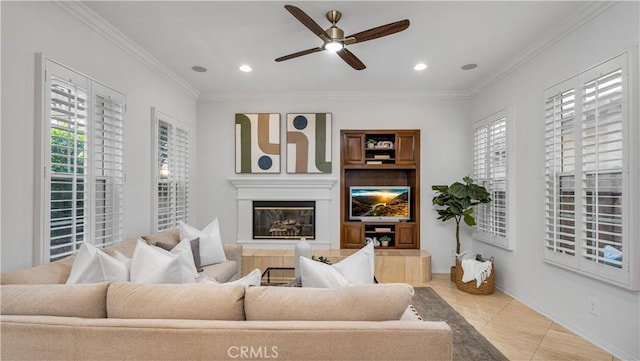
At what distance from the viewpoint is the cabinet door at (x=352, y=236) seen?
16.5 ft

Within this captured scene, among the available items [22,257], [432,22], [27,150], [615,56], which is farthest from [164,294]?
[615,56]

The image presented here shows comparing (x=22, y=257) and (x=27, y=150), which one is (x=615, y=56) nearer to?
(x=27, y=150)

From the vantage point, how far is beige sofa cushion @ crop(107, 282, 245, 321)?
1.44 meters

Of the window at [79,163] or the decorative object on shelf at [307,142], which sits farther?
the decorative object on shelf at [307,142]

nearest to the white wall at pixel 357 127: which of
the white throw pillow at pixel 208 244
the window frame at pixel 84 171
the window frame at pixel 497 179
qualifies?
the window frame at pixel 497 179

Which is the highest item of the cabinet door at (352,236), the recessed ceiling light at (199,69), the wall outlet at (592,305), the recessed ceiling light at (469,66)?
the recessed ceiling light at (469,66)

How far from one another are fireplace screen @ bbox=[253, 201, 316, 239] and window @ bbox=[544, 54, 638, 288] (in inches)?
124

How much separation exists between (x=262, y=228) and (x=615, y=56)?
4.56 metres

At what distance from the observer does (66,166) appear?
97.3 inches

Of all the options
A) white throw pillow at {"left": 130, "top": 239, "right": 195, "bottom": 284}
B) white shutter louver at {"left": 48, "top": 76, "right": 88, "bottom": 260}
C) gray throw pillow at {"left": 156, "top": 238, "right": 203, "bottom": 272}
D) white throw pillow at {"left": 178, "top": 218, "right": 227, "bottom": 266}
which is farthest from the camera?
white throw pillow at {"left": 178, "top": 218, "right": 227, "bottom": 266}

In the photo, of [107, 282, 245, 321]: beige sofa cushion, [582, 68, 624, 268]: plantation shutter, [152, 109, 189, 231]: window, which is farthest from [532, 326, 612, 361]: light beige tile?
[152, 109, 189, 231]: window

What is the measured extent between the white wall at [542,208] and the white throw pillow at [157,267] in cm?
323

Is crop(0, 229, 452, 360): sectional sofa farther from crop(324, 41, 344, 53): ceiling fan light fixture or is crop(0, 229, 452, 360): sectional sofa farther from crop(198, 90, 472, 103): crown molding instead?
crop(198, 90, 472, 103): crown molding

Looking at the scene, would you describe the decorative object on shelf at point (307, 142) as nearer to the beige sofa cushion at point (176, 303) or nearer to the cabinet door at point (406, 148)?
the cabinet door at point (406, 148)
